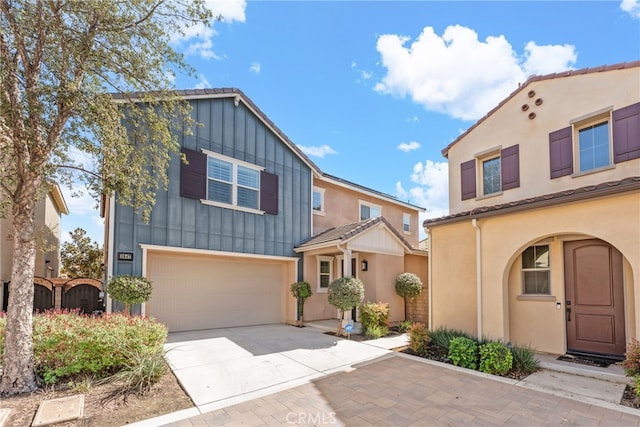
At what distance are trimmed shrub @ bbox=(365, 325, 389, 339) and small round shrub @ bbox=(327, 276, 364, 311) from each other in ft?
2.66

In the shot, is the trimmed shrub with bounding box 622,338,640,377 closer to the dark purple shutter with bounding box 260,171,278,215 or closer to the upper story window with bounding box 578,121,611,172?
the upper story window with bounding box 578,121,611,172

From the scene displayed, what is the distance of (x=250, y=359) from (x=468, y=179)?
8.11 meters

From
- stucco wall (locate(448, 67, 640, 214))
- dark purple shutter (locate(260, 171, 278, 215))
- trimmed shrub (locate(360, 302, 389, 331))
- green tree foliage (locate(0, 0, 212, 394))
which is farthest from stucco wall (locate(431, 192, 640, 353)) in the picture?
green tree foliage (locate(0, 0, 212, 394))

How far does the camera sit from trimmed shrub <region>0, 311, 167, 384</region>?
541cm

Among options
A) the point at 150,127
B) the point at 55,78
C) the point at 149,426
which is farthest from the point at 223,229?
the point at 149,426

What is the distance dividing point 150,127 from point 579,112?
9.82 m

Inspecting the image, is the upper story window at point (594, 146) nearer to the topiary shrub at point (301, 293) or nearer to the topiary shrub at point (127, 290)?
the topiary shrub at point (301, 293)

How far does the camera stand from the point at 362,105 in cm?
1428

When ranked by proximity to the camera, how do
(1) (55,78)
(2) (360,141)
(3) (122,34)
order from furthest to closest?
(2) (360,141) → (3) (122,34) → (1) (55,78)

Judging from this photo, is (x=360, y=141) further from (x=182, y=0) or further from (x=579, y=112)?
(x=182, y=0)

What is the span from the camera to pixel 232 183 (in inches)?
436

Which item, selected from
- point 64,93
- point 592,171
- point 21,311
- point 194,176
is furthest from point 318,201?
point 21,311

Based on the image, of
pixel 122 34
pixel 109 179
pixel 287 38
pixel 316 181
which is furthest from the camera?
pixel 316 181

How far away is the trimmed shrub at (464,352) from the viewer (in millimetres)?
6566
